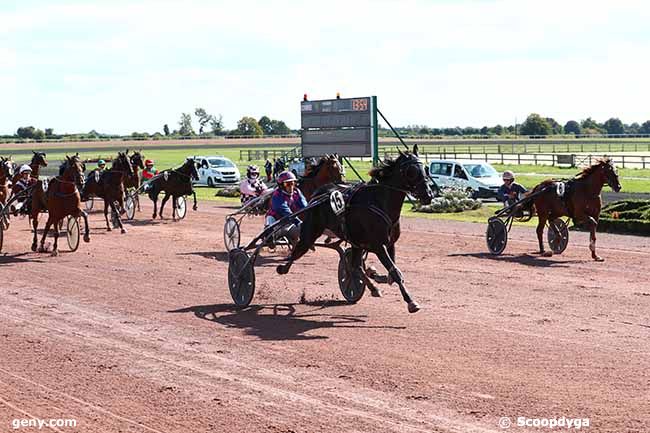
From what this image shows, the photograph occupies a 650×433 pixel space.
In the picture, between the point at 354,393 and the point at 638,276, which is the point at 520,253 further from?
the point at 354,393

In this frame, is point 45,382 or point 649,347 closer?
point 45,382

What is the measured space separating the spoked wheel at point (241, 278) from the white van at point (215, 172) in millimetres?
33361

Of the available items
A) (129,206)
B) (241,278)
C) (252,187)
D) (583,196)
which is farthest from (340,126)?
(241,278)

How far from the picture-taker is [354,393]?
8.22 m

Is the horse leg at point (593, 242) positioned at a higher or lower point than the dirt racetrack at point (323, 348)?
higher

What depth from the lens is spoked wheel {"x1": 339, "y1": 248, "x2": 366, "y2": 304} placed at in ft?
41.4

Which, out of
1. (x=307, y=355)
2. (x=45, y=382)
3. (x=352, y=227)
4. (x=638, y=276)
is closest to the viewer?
(x=45, y=382)

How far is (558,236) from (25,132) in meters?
128

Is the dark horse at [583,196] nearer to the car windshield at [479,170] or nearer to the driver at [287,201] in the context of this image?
the driver at [287,201]

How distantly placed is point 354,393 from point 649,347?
10.9ft

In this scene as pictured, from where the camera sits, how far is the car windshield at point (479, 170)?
114 feet

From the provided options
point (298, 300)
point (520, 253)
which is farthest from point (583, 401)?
point (520, 253)

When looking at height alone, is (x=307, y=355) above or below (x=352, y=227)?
below

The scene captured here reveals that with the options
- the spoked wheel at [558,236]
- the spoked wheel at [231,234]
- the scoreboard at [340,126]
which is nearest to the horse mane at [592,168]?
the spoked wheel at [558,236]
